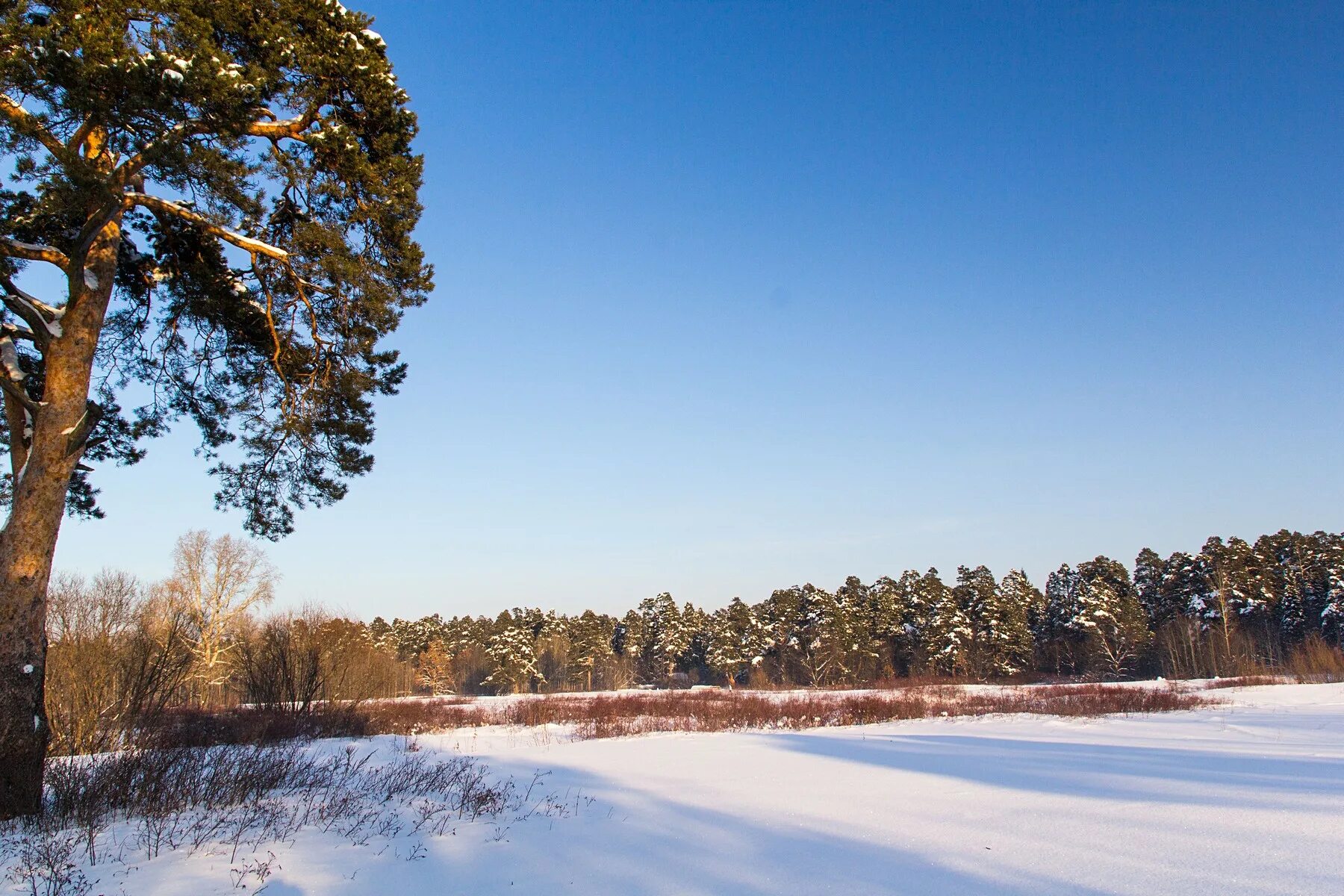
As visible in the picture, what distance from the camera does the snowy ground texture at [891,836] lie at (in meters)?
3.95

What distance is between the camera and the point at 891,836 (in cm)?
502

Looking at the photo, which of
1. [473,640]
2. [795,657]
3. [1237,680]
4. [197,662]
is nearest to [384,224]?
[197,662]

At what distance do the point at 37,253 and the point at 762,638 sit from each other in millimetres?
60632

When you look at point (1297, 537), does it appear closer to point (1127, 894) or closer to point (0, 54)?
point (1127, 894)

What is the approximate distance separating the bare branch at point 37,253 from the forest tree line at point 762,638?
16.1 ft

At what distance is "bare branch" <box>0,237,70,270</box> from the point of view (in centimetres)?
624

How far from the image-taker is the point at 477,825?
587 centimetres

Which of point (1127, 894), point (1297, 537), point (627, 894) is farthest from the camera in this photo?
point (1297, 537)

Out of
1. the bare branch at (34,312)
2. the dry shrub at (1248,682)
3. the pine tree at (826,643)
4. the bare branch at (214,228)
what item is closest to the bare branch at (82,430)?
the bare branch at (34,312)

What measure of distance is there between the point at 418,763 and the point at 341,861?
4.87m

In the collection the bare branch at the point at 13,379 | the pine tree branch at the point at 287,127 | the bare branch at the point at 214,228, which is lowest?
the bare branch at the point at 13,379

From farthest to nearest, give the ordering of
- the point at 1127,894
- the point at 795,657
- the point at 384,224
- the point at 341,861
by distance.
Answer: the point at 795,657
the point at 384,224
the point at 341,861
the point at 1127,894

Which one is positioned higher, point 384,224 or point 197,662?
point 384,224

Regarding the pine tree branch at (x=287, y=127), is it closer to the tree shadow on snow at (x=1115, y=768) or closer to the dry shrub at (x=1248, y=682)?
the tree shadow on snow at (x=1115, y=768)
